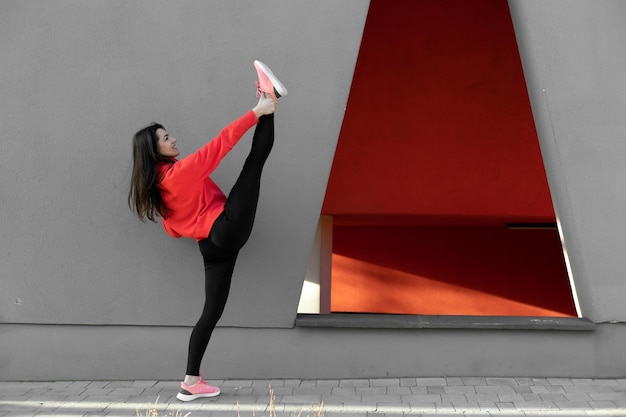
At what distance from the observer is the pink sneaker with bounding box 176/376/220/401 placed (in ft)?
14.4

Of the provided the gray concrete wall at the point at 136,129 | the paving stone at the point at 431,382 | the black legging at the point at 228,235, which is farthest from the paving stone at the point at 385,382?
the black legging at the point at 228,235

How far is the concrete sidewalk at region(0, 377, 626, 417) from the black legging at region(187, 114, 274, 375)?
343mm

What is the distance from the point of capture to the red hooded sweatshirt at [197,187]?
4.15 m

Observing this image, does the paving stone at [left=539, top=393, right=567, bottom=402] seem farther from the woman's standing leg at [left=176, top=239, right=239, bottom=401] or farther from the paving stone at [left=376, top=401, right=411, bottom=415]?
the woman's standing leg at [left=176, top=239, right=239, bottom=401]

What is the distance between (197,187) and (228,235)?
0.30 m

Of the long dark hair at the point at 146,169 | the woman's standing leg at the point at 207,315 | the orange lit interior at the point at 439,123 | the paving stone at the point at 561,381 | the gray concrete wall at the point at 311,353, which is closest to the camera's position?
the long dark hair at the point at 146,169

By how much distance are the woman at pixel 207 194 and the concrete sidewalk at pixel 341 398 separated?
0.25 meters

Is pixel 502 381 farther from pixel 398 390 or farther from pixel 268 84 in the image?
→ pixel 268 84

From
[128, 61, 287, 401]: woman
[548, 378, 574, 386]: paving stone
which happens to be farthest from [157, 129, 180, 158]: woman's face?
[548, 378, 574, 386]: paving stone

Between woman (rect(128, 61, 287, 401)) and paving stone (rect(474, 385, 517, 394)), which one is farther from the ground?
woman (rect(128, 61, 287, 401))

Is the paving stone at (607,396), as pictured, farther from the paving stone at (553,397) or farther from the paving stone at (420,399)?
the paving stone at (420,399)

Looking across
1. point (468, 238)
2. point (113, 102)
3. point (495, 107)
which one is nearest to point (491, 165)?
point (495, 107)

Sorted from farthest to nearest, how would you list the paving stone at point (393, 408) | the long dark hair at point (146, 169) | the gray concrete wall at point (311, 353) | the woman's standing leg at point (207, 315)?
1. the gray concrete wall at point (311, 353)
2. the woman's standing leg at point (207, 315)
3. the long dark hair at point (146, 169)
4. the paving stone at point (393, 408)

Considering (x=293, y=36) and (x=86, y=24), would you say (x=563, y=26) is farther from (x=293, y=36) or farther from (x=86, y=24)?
(x=86, y=24)
